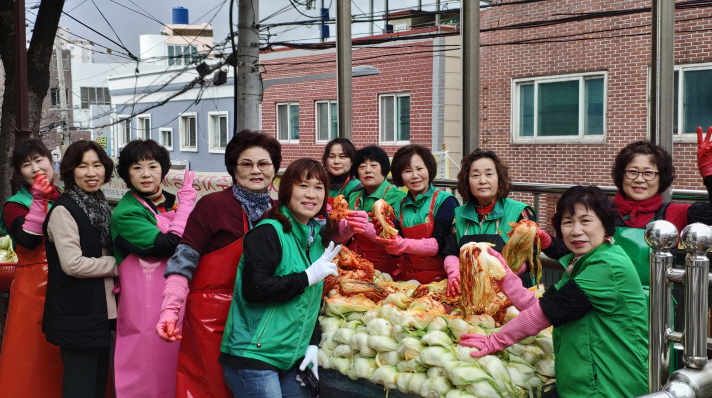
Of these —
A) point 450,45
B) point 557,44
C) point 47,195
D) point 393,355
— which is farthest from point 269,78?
point 393,355

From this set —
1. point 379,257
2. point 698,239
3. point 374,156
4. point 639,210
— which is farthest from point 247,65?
point 698,239

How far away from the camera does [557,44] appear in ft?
52.8

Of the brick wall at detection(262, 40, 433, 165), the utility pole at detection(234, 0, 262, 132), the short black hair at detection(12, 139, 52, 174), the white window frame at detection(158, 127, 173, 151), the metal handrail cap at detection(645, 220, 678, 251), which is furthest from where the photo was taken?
the white window frame at detection(158, 127, 173, 151)

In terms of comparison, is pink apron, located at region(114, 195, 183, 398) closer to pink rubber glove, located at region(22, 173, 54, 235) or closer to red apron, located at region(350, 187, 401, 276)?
pink rubber glove, located at region(22, 173, 54, 235)

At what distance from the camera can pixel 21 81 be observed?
7602mm

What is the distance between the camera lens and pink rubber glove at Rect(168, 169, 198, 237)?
405cm

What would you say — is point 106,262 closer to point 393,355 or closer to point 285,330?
point 285,330

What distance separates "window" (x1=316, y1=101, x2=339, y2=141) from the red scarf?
58.5ft

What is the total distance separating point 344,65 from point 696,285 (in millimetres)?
5438

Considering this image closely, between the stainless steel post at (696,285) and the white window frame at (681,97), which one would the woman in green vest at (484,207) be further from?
the white window frame at (681,97)

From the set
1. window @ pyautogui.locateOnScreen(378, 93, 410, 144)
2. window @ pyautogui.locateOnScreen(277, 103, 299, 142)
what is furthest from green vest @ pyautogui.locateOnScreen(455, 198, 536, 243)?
window @ pyautogui.locateOnScreen(277, 103, 299, 142)

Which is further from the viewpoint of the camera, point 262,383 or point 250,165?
point 250,165

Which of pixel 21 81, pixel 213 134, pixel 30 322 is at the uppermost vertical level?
pixel 213 134

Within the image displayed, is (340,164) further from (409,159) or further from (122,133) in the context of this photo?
(122,133)
